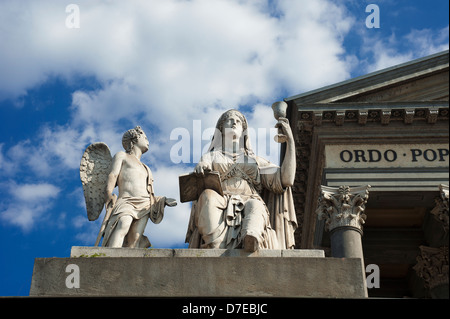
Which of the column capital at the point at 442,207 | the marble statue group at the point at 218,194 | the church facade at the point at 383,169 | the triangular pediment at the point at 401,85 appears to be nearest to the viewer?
the marble statue group at the point at 218,194

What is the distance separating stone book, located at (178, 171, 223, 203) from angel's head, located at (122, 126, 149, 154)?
1.27 metres

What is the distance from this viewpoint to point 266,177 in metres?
11.0

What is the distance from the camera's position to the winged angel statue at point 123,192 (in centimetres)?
1019

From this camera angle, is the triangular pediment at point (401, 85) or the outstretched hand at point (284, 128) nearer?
the outstretched hand at point (284, 128)

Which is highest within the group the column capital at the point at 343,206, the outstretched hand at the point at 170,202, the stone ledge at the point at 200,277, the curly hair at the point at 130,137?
the column capital at the point at 343,206

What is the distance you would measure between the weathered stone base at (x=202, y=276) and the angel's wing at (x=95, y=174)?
2.23m

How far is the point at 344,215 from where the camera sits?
A: 21922 mm

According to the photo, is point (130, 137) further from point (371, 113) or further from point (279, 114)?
point (371, 113)

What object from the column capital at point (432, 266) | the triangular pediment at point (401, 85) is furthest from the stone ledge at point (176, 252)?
the triangular pediment at point (401, 85)

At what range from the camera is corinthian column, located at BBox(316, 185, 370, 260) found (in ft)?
69.5

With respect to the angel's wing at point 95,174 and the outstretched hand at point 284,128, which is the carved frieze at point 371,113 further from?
the outstretched hand at point 284,128

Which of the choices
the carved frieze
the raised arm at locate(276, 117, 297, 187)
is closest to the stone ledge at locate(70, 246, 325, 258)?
the raised arm at locate(276, 117, 297, 187)

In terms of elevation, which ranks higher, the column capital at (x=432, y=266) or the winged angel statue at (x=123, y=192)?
the column capital at (x=432, y=266)
